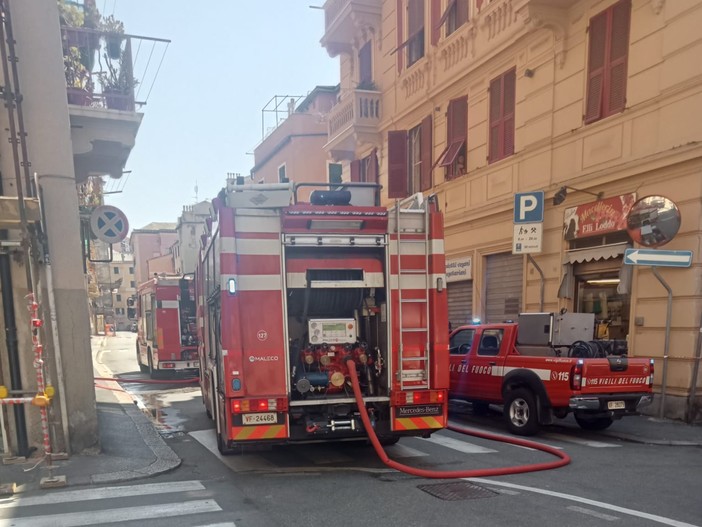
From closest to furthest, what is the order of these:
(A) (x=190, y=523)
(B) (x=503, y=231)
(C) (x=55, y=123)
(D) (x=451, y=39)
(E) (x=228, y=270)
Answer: (A) (x=190, y=523) → (E) (x=228, y=270) → (C) (x=55, y=123) → (B) (x=503, y=231) → (D) (x=451, y=39)

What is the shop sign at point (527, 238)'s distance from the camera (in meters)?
12.4

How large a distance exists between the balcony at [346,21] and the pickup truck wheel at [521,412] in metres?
15.1

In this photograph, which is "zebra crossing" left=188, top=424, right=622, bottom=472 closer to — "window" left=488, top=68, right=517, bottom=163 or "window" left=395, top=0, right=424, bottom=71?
"window" left=488, top=68, right=517, bottom=163

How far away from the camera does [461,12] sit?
15.4m

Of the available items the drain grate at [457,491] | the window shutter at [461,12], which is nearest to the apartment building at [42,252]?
the drain grate at [457,491]

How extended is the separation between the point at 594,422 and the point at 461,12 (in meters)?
11.5

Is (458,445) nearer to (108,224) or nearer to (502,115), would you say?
(108,224)

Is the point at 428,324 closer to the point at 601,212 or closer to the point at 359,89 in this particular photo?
the point at 601,212

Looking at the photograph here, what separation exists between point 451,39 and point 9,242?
12.7m

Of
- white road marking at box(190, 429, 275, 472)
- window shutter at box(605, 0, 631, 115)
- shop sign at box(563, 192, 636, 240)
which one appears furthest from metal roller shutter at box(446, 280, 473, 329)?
white road marking at box(190, 429, 275, 472)

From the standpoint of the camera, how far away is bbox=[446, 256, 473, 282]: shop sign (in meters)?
15.5

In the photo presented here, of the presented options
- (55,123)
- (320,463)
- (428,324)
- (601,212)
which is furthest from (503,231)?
(55,123)

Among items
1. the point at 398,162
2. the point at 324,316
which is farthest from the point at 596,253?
the point at 398,162

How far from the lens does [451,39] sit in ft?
51.0
